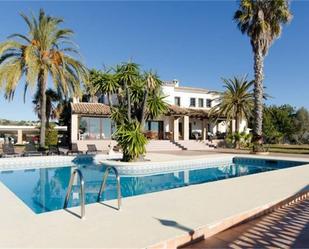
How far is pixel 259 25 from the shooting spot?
75.5ft

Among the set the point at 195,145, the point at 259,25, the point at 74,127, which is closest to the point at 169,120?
the point at 195,145

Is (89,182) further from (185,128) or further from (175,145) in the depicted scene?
(185,128)

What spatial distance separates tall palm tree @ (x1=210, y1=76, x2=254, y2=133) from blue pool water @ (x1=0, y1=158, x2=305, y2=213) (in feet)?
45.2

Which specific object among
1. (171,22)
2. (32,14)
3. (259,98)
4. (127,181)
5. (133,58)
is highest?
(171,22)

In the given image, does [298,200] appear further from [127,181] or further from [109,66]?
[109,66]

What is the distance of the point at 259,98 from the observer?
953 inches

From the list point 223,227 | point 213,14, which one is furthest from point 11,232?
point 213,14

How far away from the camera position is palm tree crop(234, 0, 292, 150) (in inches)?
909

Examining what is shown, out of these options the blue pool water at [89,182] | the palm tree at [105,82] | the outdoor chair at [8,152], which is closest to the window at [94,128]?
the outdoor chair at [8,152]

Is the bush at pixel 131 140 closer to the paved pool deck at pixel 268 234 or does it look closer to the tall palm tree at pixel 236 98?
the paved pool deck at pixel 268 234

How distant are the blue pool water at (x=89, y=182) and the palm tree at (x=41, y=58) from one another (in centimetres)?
687

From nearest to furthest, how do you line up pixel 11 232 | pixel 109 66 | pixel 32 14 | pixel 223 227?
pixel 11 232 → pixel 223 227 → pixel 109 66 → pixel 32 14

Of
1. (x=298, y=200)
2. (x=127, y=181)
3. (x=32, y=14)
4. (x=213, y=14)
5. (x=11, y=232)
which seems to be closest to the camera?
(x=11, y=232)

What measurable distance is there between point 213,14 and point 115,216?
24.5 m
